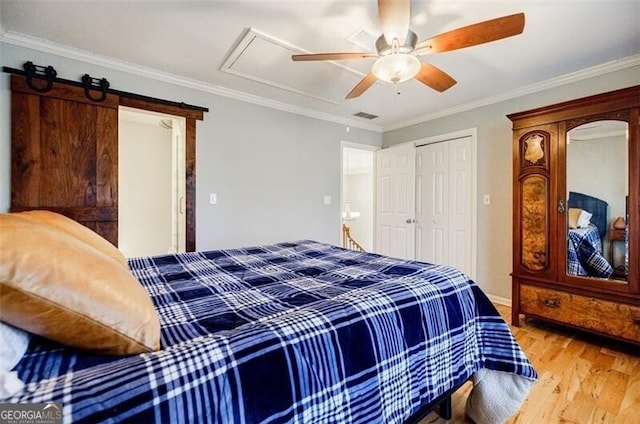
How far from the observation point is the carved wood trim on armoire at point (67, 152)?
2.19 meters

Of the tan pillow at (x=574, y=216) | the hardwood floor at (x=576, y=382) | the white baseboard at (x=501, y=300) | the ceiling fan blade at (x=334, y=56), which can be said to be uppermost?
the ceiling fan blade at (x=334, y=56)

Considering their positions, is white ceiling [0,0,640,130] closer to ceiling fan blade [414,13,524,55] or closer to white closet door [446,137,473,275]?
ceiling fan blade [414,13,524,55]

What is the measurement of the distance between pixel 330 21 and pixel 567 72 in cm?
235

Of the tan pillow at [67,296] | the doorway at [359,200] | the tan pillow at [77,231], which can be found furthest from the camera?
the doorway at [359,200]

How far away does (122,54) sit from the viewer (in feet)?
7.88

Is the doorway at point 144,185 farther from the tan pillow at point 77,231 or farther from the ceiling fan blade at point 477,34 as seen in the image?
the ceiling fan blade at point 477,34

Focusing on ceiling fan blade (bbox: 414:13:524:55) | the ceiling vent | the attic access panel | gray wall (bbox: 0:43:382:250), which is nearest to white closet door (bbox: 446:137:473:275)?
the ceiling vent

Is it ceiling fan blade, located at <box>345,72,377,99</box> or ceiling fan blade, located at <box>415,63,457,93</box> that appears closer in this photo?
ceiling fan blade, located at <box>415,63,457,93</box>

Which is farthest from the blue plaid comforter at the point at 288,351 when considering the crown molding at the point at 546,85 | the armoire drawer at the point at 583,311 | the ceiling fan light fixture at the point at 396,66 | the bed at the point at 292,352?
the crown molding at the point at 546,85

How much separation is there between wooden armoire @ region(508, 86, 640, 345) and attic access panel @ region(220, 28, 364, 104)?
1705 millimetres

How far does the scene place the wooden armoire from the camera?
2109 millimetres

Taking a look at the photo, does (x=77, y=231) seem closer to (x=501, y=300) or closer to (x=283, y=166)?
(x=283, y=166)

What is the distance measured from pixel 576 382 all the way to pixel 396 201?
2740 millimetres

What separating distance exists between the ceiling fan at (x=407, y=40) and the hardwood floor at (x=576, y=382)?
2003 millimetres
